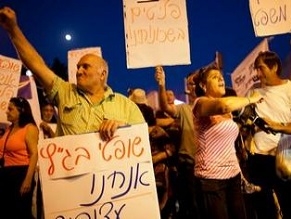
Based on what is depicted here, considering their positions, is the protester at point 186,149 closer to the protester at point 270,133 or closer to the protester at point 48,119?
the protester at point 270,133

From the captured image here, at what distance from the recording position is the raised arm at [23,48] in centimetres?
241

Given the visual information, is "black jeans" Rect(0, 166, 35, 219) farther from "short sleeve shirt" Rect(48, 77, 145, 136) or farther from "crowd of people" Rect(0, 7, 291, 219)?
"short sleeve shirt" Rect(48, 77, 145, 136)

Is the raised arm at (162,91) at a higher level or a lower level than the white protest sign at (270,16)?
lower

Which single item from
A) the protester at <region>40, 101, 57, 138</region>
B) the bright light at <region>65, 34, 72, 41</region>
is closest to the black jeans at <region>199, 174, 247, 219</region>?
the protester at <region>40, 101, 57, 138</region>

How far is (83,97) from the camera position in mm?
2658

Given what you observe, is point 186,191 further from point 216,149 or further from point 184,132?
point 216,149

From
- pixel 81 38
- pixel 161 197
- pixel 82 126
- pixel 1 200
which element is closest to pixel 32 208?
pixel 1 200

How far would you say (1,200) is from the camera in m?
4.39

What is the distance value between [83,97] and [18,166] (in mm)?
1903

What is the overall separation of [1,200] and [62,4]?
5.09 meters

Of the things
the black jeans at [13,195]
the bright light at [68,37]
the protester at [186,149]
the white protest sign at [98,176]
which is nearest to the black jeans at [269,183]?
the protester at [186,149]

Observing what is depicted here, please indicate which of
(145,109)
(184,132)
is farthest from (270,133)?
(145,109)

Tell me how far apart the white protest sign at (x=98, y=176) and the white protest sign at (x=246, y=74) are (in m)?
2.88

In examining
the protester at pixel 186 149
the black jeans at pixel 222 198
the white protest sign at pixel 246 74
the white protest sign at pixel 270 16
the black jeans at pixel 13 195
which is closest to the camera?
the black jeans at pixel 222 198
